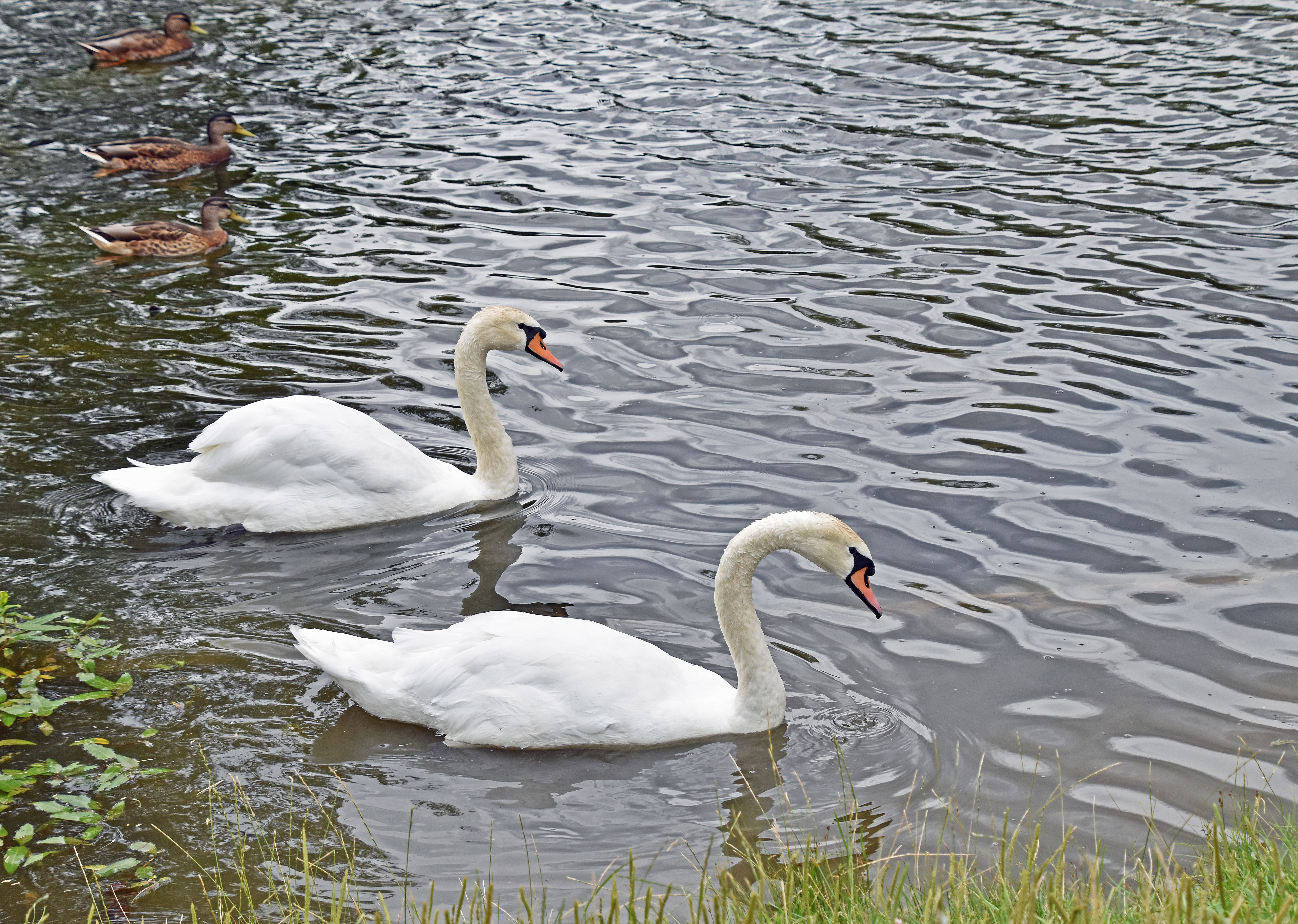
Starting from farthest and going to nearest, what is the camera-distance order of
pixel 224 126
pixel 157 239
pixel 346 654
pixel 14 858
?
pixel 224 126, pixel 157 239, pixel 346 654, pixel 14 858

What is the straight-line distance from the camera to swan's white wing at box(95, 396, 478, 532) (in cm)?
727

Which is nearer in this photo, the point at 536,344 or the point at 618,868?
the point at 618,868

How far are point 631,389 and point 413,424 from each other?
1.46 meters

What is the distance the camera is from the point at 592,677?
5.41 metres

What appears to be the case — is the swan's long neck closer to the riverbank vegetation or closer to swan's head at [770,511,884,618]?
the riverbank vegetation

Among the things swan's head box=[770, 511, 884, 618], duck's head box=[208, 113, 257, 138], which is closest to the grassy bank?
swan's head box=[770, 511, 884, 618]

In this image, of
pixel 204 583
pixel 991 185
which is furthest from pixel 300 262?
pixel 991 185

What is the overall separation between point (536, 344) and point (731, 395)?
58.0 inches

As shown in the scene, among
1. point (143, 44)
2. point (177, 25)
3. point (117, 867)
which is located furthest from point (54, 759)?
point (177, 25)

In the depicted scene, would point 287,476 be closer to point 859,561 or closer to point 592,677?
point 592,677

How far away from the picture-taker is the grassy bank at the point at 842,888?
3.32 m

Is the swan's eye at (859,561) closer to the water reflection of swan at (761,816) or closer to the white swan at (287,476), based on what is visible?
the water reflection of swan at (761,816)

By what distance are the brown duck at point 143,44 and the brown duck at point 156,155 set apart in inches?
152

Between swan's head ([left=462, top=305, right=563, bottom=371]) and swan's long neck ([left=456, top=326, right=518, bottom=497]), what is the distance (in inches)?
1.2
